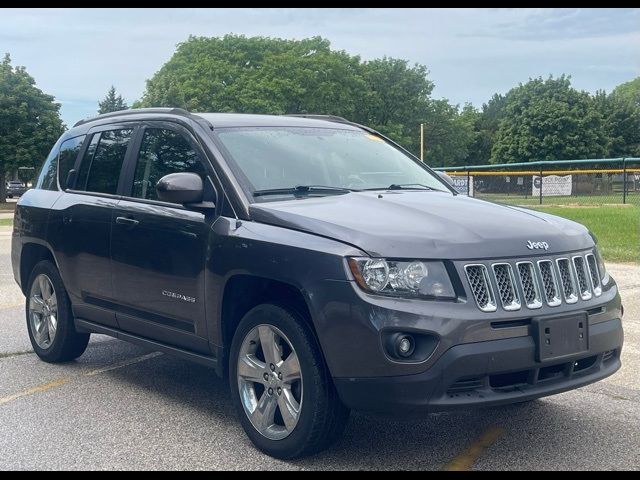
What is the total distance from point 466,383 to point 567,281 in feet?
2.84

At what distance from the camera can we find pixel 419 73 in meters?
89.2

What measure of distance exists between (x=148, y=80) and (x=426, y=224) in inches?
2793

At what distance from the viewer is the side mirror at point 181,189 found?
4891mm

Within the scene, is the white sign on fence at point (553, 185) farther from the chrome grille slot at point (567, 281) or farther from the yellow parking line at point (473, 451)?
the chrome grille slot at point (567, 281)

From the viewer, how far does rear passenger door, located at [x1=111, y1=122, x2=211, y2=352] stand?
5.00 meters

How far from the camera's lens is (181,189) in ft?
16.0

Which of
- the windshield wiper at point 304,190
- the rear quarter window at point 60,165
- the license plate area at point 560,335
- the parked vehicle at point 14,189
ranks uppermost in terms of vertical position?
the rear quarter window at point 60,165

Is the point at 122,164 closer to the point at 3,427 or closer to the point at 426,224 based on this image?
the point at 3,427

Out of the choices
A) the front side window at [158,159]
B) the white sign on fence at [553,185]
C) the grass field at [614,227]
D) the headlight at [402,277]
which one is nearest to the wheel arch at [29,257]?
the front side window at [158,159]

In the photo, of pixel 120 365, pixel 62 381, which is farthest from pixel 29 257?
pixel 62 381

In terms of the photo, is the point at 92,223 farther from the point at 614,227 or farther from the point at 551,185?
the point at 551,185

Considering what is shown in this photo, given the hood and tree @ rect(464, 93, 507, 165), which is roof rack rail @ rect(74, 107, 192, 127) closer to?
the hood

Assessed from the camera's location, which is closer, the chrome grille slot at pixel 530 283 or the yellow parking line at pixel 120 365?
the chrome grille slot at pixel 530 283

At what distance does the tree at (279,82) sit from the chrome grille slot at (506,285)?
54525 millimetres
